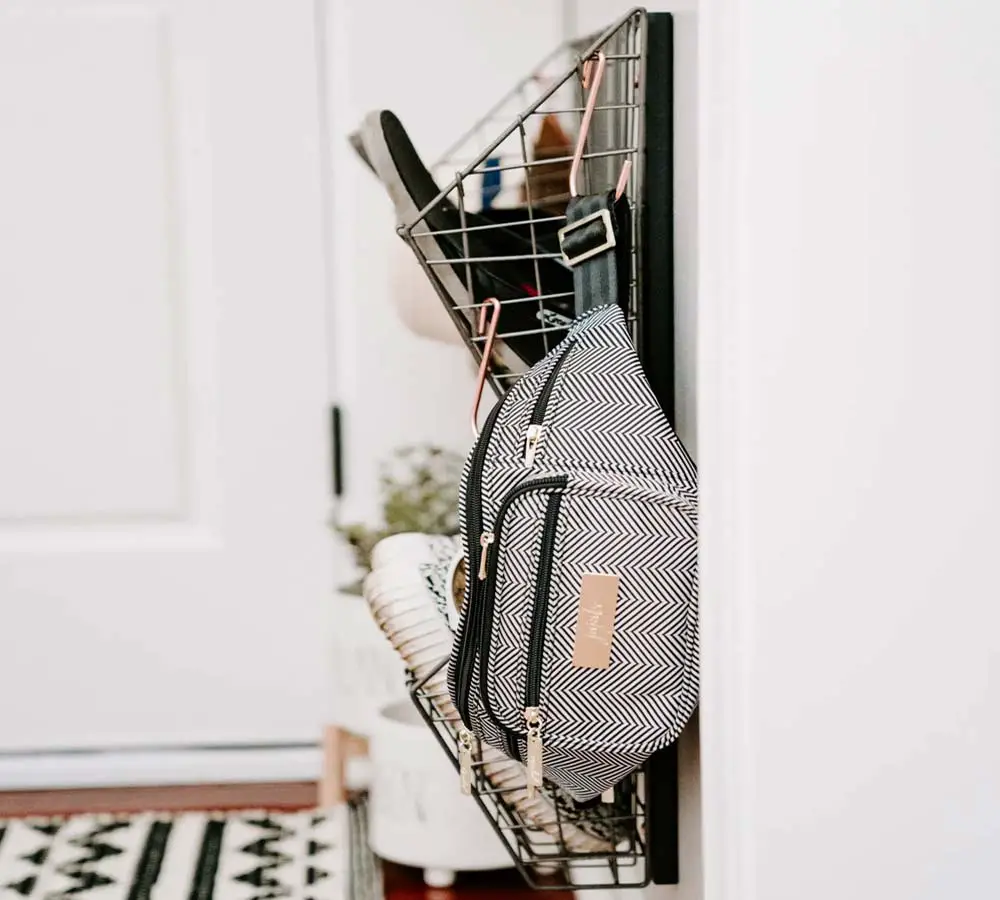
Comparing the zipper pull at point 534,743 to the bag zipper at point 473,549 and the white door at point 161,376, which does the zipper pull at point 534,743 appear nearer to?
the bag zipper at point 473,549

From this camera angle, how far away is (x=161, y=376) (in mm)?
1422

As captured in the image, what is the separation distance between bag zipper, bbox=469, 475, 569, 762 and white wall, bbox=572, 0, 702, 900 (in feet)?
0.36

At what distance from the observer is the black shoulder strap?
66cm

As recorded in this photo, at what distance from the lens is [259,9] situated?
4.52ft

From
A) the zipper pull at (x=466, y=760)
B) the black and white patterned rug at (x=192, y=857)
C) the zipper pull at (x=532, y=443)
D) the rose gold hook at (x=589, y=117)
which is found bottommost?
the black and white patterned rug at (x=192, y=857)

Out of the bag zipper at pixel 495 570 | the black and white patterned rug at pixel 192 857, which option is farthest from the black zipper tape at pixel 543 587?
the black and white patterned rug at pixel 192 857

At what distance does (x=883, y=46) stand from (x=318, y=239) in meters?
0.97

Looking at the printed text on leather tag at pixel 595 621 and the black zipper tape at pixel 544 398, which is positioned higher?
the black zipper tape at pixel 544 398

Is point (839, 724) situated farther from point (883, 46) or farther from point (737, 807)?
point (883, 46)

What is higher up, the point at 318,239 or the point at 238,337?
the point at 318,239

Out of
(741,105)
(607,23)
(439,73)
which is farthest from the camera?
(439,73)

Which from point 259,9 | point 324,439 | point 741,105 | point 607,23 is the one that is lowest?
point 324,439

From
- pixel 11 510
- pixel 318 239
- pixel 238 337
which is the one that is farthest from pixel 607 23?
pixel 11 510

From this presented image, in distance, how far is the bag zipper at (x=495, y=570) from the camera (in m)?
A: 0.63
